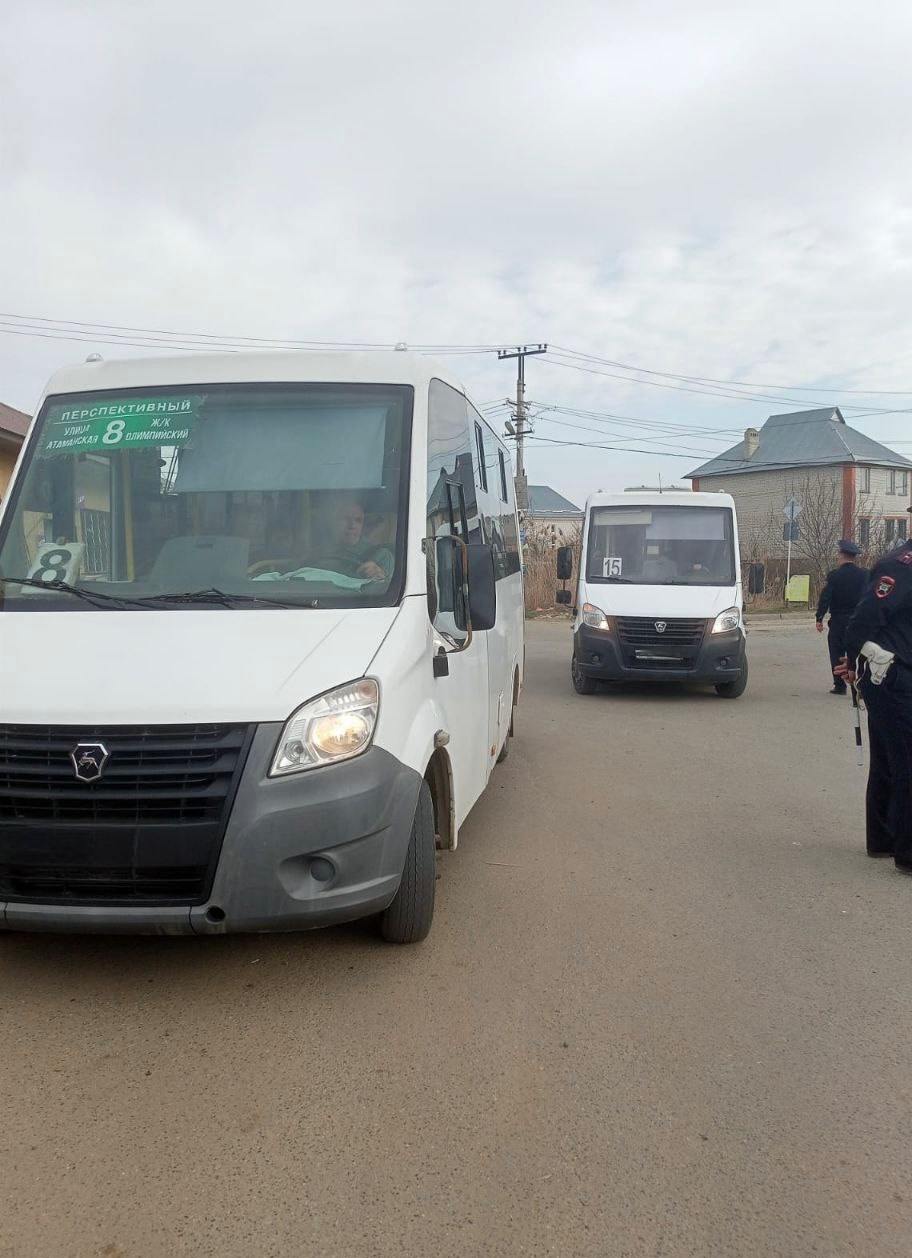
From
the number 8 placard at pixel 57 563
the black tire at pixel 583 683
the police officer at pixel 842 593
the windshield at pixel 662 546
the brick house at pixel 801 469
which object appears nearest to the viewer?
the number 8 placard at pixel 57 563

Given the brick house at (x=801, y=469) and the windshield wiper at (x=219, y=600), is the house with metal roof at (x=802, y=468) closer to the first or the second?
the brick house at (x=801, y=469)

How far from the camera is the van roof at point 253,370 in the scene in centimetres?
482

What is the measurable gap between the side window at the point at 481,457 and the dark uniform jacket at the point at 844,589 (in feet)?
21.0

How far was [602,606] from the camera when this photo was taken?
39.5 feet

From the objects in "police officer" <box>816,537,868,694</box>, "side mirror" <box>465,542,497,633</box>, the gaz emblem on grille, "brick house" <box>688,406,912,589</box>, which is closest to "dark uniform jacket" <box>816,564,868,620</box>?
"police officer" <box>816,537,868,694</box>

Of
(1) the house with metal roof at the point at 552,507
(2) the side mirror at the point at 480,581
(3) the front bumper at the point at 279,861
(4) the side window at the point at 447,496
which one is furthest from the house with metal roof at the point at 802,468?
(3) the front bumper at the point at 279,861

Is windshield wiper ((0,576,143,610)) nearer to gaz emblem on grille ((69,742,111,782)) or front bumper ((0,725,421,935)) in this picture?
gaz emblem on grille ((69,742,111,782))

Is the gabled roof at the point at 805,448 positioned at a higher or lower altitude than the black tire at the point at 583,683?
higher

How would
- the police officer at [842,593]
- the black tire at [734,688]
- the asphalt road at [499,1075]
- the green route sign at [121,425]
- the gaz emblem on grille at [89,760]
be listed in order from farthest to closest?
the black tire at [734,688] → the police officer at [842,593] → the green route sign at [121,425] → the gaz emblem on grille at [89,760] → the asphalt road at [499,1075]

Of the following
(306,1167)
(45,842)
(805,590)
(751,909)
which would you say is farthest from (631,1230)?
(805,590)

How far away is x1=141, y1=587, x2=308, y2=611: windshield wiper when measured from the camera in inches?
163

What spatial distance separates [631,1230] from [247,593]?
8.72 feet

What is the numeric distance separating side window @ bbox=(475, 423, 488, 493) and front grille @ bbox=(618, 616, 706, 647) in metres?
5.19

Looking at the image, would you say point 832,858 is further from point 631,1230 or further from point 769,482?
point 769,482
